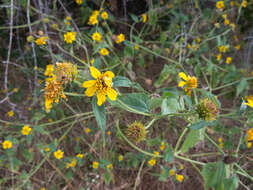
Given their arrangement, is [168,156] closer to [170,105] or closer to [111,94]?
[170,105]

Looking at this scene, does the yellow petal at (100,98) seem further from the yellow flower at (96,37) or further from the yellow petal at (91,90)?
the yellow flower at (96,37)

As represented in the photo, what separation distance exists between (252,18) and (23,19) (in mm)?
2509

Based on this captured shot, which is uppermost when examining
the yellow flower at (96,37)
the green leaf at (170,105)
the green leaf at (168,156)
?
the yellow flower at (96,37)

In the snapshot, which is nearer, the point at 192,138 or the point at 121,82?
the point at 121,82

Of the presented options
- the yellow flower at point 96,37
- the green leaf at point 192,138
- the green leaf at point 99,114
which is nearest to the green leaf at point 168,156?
the green leaf at point 192,138

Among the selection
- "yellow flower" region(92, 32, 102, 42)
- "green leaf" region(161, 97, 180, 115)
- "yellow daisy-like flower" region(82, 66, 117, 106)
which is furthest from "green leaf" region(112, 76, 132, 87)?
"yellow flower" region(92, 32, 102, 42)

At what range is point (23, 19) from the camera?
72.6 inches

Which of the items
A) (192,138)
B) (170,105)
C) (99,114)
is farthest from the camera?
(192,138)

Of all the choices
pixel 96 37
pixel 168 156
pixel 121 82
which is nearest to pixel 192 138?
pixel 168 156

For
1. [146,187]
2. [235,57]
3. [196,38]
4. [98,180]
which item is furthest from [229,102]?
[98,180]

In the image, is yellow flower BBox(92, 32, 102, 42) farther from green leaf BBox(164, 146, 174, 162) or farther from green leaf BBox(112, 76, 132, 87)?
green leaf BBox(164, 146, 174, 162)

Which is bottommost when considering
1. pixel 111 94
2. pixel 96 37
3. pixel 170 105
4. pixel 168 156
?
pixel 168 156

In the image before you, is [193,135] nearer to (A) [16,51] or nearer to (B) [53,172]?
(B) [53,172]

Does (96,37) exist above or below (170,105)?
above
